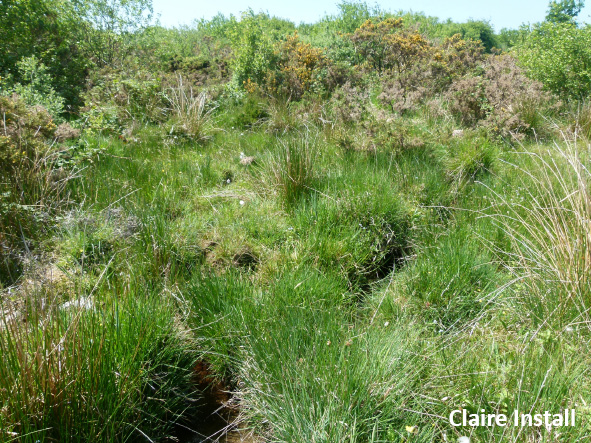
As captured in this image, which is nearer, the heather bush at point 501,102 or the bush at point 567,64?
the heather bush at point 501,102

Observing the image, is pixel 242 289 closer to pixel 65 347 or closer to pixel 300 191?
pixel 65 347

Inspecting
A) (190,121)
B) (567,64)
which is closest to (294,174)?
(190,121)

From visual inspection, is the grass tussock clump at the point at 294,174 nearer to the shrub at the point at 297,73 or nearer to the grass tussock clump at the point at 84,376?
the grass tussock clump at the point at 84,376

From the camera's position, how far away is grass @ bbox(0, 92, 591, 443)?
1896mm

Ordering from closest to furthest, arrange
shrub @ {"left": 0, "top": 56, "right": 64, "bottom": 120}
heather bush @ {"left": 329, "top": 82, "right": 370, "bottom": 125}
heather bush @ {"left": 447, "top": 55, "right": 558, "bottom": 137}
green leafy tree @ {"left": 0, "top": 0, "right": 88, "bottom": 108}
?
shrub @ {"left": 0, "top": 56, "right": 64, "bottom": 120} → heather bush @ {"left": 447, "top": 55, "right": 558, "bottom": 137} → heather bush @ {"left": 329, "top": 82, "right": 370, "bottom": 125} → green leafy tree @ {"left": 0, "top": 0, "right": 88, "bottom": 108}

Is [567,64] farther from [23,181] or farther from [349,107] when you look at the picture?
[23,181]

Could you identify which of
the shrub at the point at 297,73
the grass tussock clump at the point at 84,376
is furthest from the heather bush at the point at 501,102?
the grass tussock clump at the point at 84,376

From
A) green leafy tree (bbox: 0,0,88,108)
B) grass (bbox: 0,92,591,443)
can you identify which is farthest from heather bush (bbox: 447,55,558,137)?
green leafy tree (bbox: 0,0,88,108)

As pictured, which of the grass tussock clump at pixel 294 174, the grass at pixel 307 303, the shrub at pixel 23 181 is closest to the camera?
the grass at pixel 307 303

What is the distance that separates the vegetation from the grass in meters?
0.02

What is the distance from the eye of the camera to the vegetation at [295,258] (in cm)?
194

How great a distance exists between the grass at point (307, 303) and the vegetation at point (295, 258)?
0.02 meters

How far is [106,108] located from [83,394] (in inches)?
197

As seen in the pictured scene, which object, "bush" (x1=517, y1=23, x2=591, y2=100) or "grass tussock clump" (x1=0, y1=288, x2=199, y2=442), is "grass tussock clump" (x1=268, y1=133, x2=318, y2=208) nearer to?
"grass tussock clump" (x1=0, y1=288, x2=199, y2=442)
